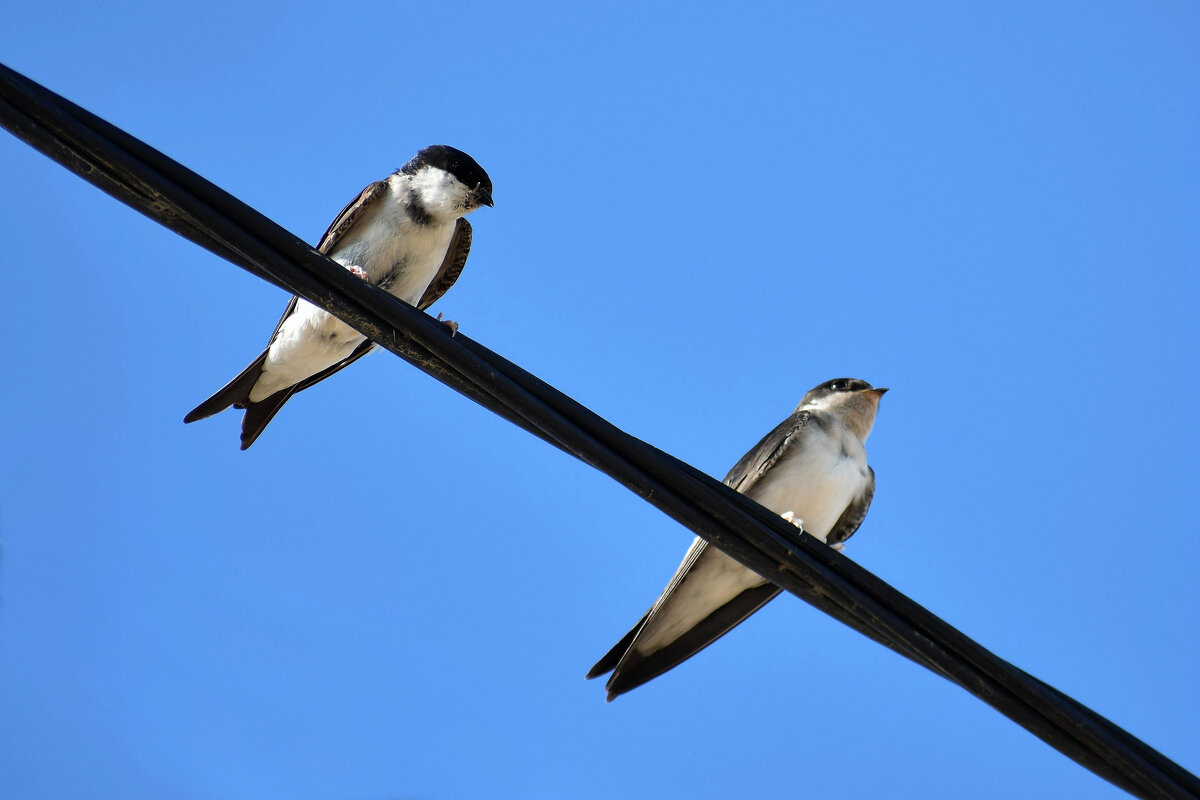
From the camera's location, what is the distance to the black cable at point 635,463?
265cm

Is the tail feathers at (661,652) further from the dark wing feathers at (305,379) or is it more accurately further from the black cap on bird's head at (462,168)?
the black cap on bird's head at (462,168)

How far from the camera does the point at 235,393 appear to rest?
19.4ft

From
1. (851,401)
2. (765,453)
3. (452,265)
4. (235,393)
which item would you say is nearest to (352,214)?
(452,265)

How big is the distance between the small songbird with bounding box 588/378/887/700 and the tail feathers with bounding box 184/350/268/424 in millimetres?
2212

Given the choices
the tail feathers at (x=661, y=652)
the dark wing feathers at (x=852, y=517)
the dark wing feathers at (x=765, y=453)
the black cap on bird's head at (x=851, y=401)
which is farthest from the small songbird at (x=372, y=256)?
the dark wing feathers at (x=852, y=517)

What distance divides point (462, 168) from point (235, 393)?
5.06 ft

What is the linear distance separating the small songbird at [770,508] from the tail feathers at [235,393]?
221cm

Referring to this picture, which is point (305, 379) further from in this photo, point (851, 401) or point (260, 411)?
point (851, 401)

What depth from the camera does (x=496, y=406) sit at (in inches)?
113

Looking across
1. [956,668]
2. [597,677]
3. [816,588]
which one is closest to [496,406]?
[816,588]

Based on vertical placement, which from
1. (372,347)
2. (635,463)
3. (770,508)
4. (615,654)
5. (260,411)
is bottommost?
(635,463)

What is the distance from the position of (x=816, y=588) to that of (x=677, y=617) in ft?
7.71

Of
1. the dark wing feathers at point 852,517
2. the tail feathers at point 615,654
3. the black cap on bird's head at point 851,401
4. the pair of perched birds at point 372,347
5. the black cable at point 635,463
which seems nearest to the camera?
the black cable at point 635,463

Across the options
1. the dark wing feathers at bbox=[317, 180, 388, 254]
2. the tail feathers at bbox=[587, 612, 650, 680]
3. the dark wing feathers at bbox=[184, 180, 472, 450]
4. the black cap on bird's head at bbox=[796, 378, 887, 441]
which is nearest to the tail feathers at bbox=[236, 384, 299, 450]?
the dark wing feathers at bbox=[184, 180, 472, 450]
